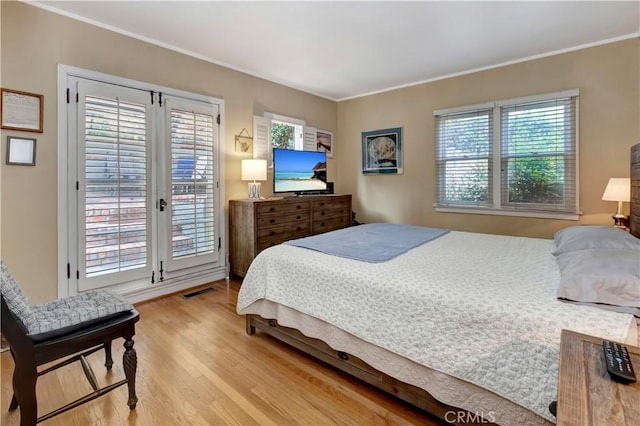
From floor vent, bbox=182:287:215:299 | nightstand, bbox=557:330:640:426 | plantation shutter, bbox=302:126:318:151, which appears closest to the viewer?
nightstand, bbox=557:330:640:426

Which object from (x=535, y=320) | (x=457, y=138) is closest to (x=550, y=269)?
(x=535, y=320)

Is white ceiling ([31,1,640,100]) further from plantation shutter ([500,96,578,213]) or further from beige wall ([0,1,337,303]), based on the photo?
plantation shutter ([500,96,578,213])

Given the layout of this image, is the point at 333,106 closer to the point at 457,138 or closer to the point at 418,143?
the point at 418,143

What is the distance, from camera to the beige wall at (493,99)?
3189mm

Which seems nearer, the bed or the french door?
the bed

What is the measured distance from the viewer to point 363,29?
2.97m

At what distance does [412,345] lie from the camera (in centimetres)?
152

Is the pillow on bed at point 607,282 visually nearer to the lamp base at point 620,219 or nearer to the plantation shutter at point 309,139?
the lamp base at point 620,219

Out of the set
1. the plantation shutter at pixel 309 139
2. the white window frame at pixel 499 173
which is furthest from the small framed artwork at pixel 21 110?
the white window frame at pixel 499 173

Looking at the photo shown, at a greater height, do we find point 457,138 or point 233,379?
point 457,138

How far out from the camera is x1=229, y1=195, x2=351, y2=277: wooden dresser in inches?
144

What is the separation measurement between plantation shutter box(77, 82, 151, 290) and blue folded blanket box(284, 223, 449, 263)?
162cm

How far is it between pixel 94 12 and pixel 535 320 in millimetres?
3833

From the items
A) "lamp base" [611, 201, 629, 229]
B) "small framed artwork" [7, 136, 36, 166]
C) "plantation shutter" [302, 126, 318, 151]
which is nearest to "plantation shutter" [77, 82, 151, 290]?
"small framed artwork" [7, 136, 36, 166]
